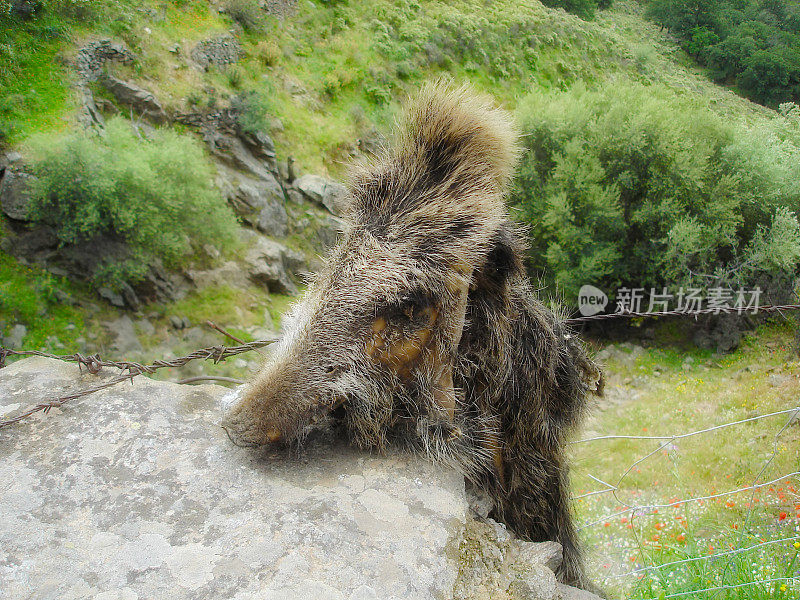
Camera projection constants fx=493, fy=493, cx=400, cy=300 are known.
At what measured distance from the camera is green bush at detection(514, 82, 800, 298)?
37.4 ft

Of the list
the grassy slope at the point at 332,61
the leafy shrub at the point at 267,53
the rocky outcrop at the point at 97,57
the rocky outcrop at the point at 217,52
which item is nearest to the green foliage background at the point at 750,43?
the grassy slope at the point at 332,61

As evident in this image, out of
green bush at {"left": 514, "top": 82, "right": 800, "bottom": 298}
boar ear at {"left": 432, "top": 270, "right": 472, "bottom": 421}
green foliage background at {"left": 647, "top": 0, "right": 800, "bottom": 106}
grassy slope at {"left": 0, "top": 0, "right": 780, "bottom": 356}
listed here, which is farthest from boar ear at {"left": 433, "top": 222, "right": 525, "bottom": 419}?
green foliage background at {"left": 647, "top": 0, "right": 800, "bottom": 106}

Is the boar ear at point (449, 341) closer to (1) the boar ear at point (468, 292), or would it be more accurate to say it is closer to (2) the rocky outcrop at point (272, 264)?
(1) the boar ear at point (468, 292)

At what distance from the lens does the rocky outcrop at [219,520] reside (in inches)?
57.8

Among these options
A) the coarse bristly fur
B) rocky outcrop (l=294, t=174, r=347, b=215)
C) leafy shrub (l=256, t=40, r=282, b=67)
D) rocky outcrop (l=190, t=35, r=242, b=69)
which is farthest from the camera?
leafy shrub (l=256, t=40, r=282, b=67)

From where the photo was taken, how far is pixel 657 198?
1205 cm

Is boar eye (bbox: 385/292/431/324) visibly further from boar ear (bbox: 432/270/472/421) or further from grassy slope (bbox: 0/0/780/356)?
grassy slope (bbox: 0/0/780/356)

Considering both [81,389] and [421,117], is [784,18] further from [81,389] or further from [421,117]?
[81,389]

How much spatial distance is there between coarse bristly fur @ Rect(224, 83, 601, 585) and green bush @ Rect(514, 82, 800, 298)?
967 cm

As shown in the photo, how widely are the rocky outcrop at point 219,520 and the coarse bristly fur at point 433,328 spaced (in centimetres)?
16

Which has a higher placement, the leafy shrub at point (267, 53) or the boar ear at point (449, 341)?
the boar ear at point (449, 341)

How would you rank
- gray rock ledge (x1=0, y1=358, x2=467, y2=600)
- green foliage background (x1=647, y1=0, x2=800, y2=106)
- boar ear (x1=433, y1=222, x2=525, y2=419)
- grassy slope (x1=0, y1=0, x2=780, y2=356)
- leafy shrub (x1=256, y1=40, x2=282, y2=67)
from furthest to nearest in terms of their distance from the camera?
1. green foliage background (x1=647, y1=0, x2=800, y2=106)
2. leafy shrub (x1=256, y1=40, x2=282, y2=67)
3. grassy slope (x1=0, y1=0, x2=780, y2=356)
4. boar ear (x1=433, y1=222, x2=525, y2=419)
5. gray rock ledge (x1=0, y1=358, x2=467, y2=600)

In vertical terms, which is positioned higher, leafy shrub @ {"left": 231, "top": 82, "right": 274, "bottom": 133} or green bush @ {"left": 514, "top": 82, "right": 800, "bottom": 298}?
green bush @ {"left": 514, "top": 82, "right": 800, "bottom": 298}

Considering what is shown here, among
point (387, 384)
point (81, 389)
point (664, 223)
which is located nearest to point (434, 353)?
point (387, 384)
